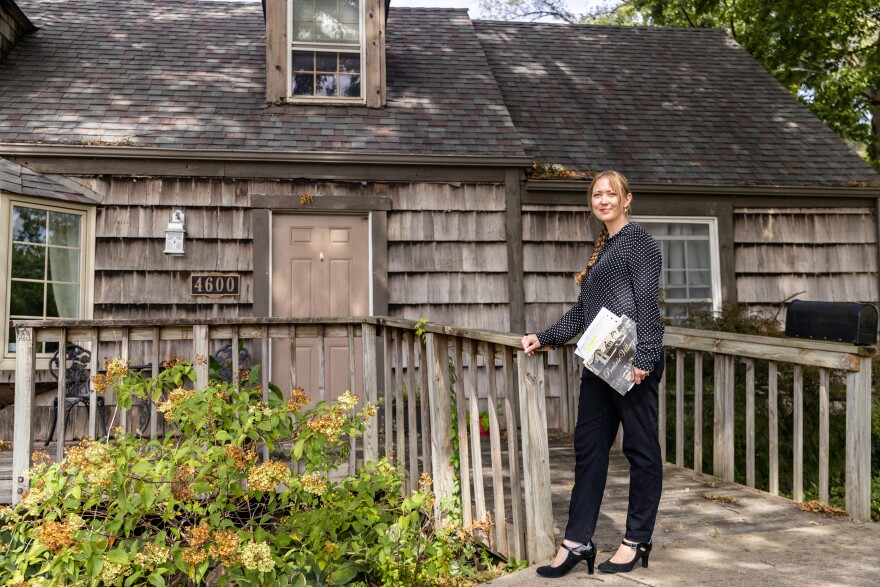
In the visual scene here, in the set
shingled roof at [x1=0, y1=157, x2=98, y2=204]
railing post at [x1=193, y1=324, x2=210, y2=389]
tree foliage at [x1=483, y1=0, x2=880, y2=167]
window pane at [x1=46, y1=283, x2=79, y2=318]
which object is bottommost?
railing post at [x1=193, y1=324, x2=210, y2=389]

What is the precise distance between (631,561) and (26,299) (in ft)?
17.7

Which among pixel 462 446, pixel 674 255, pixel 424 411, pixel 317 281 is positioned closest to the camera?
pixel 462 446

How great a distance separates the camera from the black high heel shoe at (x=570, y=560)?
2658mm

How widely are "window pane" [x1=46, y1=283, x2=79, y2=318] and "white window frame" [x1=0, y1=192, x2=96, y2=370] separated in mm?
59

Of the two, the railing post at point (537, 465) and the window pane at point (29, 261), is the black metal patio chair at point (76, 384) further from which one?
the railing post at point (537, 465)

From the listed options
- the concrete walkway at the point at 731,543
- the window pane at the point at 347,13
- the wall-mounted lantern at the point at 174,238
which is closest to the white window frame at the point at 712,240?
the concrete walkway at the point at 731,543

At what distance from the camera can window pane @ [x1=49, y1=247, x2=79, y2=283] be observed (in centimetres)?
609

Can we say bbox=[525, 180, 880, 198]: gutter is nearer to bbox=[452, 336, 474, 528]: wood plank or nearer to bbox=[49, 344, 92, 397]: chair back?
bbox=[452, 336, 474, 528]: wood plank

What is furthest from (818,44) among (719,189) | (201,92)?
(201,92)

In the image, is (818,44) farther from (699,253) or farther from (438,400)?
(438,400)

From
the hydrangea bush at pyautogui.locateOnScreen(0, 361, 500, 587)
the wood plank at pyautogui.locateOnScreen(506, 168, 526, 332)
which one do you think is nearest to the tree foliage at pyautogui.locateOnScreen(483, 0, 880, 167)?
the wood plank at pyautogui.locateOnScreen(506, 168, 526, 332)

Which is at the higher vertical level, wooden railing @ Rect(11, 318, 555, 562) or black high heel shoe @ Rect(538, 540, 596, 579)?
wooden railing @ Rect(11, 318, 555, 562)

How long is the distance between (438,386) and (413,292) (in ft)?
10.7

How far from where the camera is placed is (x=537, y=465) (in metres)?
2.79
